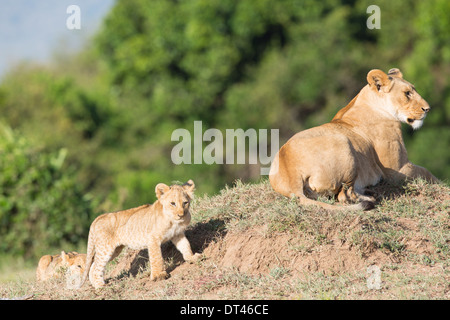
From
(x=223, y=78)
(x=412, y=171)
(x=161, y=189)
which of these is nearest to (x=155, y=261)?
(x=161, y=189)

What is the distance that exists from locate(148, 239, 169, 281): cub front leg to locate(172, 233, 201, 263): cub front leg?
1.06 feet

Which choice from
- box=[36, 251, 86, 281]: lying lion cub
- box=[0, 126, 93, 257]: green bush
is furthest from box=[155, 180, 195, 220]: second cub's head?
box=[0, 126, 93, 257]: green bush

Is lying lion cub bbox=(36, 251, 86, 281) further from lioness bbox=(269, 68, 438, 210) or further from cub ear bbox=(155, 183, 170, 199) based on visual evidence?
lioness bbox=(269, 68, 438, 210)

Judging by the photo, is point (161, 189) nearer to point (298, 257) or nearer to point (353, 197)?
point (298, 257)

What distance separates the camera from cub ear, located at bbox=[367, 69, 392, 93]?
828 cm

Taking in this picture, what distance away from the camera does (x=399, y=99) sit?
27.1 ft

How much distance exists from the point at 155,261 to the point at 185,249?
1.30 feet

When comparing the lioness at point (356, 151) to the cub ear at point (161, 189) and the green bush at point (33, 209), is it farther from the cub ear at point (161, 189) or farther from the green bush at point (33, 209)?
the green bush at point (33, 209)

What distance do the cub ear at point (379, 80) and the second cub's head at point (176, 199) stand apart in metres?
2.83

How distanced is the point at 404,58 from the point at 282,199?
68.0ft

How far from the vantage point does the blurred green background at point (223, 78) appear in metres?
23.8

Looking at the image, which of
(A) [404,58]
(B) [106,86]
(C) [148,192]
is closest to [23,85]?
(B) [106,86]

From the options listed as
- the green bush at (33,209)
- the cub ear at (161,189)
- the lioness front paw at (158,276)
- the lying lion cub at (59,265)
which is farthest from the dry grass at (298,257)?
the green bush at (33,209)

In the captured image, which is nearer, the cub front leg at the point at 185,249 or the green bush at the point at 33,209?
the cub front leg at the point at 185,249
